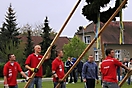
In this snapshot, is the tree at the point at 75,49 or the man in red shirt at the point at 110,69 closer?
the man in red shirt at the point at 110,69

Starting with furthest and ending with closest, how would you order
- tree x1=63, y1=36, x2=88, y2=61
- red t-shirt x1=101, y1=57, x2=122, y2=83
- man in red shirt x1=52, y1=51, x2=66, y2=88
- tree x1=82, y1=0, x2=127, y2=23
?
1. tree x1=63, y1=36, x2=88, y2=61
2. tree x1=82, y1=0, x2=127, y2=23
3. man in red shirt x1=52, y1=51, x2=66, y2=88
4. red t-shirt x1=101, y1=57, x2=122, y2=83

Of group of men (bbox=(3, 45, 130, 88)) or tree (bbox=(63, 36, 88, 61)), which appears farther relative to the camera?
tree (bbox=(63, 36, 88, 61))

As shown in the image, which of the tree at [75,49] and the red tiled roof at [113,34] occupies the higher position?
the red tiled roof at [113,34]

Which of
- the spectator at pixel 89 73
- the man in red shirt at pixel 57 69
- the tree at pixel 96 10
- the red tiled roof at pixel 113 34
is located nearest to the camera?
the man in red shirt at pixel 57 69

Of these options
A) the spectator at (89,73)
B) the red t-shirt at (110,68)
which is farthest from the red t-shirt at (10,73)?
the spectator at (89,73)

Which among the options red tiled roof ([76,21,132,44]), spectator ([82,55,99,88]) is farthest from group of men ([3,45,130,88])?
red tiled roof ([76,21,132,44])

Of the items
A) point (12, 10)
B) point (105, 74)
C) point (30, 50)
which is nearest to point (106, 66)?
point (105, 74)

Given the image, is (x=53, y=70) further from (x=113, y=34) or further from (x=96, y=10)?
(x=113, y=34)

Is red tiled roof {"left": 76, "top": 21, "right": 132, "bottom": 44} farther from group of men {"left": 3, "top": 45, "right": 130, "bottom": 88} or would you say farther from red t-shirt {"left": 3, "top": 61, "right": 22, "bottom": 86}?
red t-shirt {"left": 3, "top": 61, "right": 22, "bottom": 86}

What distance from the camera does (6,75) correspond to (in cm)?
1274

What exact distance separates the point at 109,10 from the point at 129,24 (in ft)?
117

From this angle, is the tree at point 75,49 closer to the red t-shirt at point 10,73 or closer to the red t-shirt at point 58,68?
the red t-shirt at point 58,68

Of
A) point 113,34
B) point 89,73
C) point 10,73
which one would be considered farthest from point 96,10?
point 113,34

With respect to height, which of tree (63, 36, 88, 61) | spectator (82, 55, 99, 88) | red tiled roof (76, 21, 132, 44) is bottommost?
spectator (82, 55, 99, 88)
